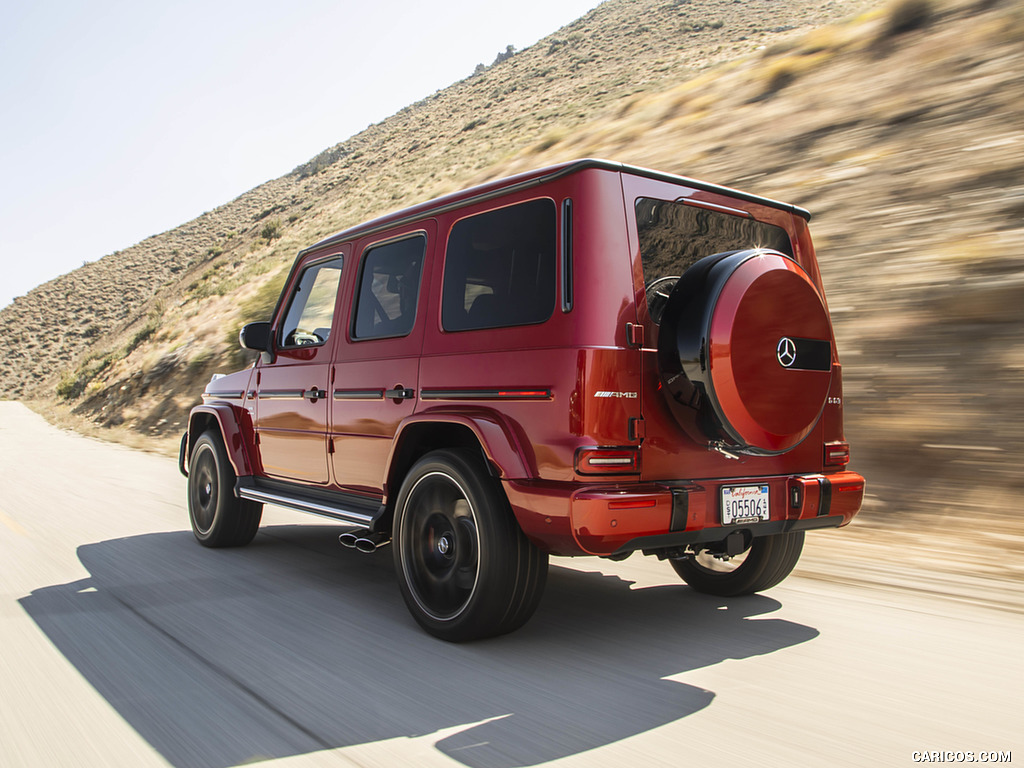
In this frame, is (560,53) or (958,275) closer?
(958,275)

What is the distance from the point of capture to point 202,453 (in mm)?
6695

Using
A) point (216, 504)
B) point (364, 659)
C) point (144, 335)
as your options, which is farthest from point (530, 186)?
point (144, 335)

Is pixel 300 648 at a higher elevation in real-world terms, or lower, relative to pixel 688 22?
lower

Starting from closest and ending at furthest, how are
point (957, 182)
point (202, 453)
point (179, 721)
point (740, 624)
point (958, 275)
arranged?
point (179, 721) → point (740, 624) → point (202, 453) → point (958, 275) → point (957, 182)

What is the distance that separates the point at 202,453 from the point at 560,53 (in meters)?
50.1

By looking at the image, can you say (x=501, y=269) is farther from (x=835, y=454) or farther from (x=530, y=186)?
(x=835, y=454)

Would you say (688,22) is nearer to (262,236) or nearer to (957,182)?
(262,236)

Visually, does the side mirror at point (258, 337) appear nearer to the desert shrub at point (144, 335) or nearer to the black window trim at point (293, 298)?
the black window trim at point (293, 298)

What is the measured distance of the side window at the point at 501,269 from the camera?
12.5ft

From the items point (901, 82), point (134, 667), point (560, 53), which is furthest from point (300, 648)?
point (560, 53)

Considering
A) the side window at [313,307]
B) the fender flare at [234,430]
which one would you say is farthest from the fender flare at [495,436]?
the fender flare at [234,430]

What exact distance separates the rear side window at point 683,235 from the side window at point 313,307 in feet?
7.39

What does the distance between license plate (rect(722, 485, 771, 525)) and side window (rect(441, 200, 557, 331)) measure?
3.72 feet

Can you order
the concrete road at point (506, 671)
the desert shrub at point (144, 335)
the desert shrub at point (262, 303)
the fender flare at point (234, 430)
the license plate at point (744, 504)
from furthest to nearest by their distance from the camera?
the desert shrub at point (144, 335)
the desert shrub at point (262, 303)
the fender flare at point (234, 430)
the license plate at point (744, 504)
the concrete road at point (506, 671)
